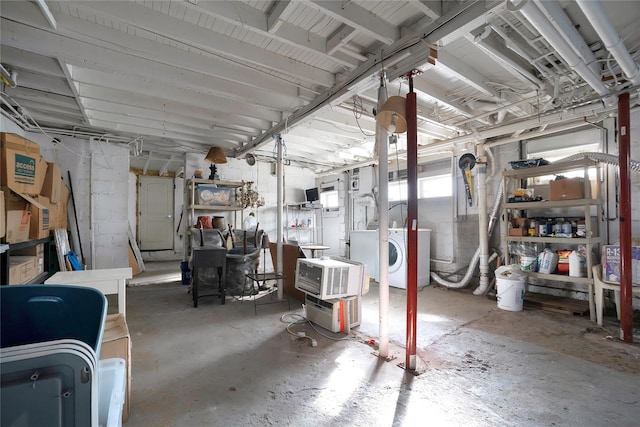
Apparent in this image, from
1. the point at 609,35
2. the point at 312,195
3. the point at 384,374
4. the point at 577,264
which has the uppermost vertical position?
the point at 609,35

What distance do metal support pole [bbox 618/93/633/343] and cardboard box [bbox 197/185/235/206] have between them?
5440 mm

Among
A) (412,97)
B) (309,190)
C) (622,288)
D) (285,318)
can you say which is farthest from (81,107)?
(622,288)

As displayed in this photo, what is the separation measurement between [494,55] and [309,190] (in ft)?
16.3

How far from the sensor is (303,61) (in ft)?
8.98

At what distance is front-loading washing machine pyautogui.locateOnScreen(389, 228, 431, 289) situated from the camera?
4895 mm

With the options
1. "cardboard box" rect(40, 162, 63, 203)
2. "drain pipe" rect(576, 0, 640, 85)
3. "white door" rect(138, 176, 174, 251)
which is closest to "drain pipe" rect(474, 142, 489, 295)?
"drain pipe" rect(576, 0, 640, 85)

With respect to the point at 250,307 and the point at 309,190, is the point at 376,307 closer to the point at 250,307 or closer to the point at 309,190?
the point at 250,307

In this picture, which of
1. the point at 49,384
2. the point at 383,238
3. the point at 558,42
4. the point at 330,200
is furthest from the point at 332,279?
the point at 330,200

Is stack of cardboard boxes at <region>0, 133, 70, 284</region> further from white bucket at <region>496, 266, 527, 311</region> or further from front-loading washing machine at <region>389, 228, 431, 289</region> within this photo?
white bucket at <region>496, 266, 527, 311</region>

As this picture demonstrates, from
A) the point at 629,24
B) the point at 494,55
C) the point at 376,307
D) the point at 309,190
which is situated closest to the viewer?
the point at 629,24

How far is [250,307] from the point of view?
3.82m

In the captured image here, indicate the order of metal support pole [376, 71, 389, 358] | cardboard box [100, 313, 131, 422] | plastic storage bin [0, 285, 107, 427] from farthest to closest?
1. metal support pole [376, 71, 389, 358]
2. cardboard box [100, 313, 131, 422]
3. plastic storage bin [0, 285, 107, 427]

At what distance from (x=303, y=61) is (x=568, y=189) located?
340cm

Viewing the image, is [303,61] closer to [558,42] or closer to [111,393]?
[558,42]
